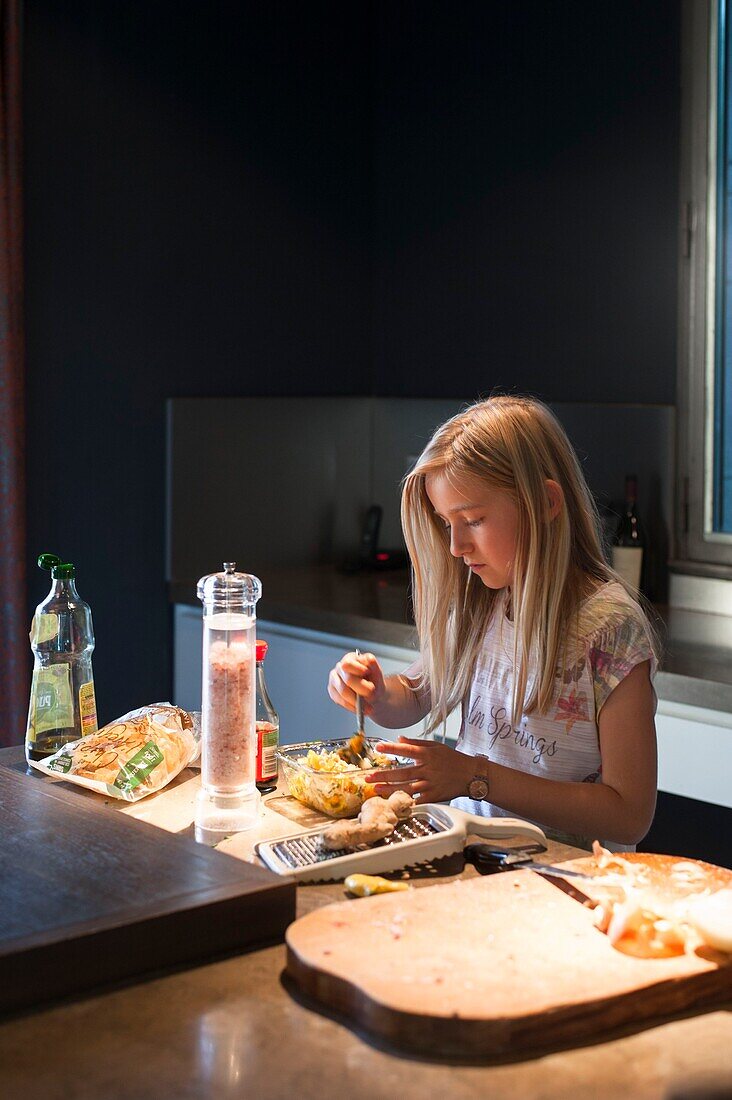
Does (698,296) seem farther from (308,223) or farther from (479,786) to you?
(479,786)

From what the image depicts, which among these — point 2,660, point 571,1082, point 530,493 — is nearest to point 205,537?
point 2,660

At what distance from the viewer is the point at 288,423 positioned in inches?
142

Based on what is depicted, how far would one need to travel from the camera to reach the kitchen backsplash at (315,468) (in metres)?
3.05

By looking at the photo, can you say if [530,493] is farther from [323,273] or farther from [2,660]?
[323,273]

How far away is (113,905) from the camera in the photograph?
1.11 m

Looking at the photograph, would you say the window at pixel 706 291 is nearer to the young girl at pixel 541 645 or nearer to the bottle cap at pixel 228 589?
the young girl at pixel 541 645

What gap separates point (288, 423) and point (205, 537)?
43cm

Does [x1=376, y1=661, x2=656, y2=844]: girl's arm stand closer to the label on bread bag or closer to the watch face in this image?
the watch face

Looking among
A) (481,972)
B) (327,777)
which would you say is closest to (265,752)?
(327,777)

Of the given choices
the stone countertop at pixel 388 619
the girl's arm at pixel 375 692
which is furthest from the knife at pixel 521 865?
the stone countertop at pixel 388 619

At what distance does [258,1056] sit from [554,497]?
0.93 metres

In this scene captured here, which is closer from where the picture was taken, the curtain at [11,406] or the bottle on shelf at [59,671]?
the bottle on shelf at [59,671]

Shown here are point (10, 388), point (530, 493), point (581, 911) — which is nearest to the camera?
point (581, 911)

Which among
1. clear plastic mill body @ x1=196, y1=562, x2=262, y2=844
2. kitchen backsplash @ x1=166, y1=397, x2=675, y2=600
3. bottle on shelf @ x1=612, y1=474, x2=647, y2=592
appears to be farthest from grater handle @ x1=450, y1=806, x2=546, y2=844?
kitchen backsplash @ x1=166, y1=397, x2=675, y2=600
